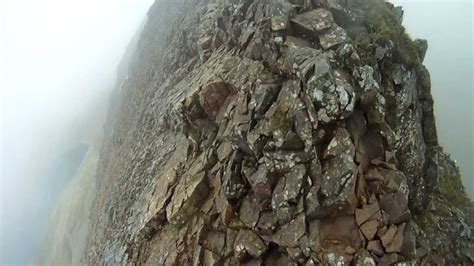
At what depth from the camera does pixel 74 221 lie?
5138cm

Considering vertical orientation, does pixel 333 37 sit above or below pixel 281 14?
below

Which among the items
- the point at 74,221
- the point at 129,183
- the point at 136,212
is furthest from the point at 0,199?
the point at 136,212

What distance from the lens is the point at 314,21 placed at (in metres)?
23.4

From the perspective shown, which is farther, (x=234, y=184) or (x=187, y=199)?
(x=187, y=199)

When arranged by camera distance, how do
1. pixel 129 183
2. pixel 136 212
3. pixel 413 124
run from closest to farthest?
1. pixel 413 124
2. pixel 136 212
3. pixel 129 183

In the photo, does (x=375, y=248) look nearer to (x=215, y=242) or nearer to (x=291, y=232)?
(x=291, y=232)

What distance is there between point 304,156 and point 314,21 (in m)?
7.77

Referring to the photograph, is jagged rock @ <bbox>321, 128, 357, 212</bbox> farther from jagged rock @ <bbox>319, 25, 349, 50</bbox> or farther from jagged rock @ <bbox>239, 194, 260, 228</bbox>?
jagged rock @ <bbox>319, 25, 349, 50</bbox>

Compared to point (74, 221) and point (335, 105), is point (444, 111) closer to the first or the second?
point (335, 105)

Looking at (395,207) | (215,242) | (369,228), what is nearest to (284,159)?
(369,228)

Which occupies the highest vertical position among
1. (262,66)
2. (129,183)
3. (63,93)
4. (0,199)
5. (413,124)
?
(262,66)

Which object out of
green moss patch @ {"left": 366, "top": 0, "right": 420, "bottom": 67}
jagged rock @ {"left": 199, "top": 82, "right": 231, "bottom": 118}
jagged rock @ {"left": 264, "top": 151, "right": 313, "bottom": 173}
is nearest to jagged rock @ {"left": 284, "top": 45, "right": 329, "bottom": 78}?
jagged rock @ {"left": 264, "top": 151, "right": 313, "bottom": 173}

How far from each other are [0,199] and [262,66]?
6878 cm

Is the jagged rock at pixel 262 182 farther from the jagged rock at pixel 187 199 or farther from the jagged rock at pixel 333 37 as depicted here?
the jagged rock at pixel 333 37
